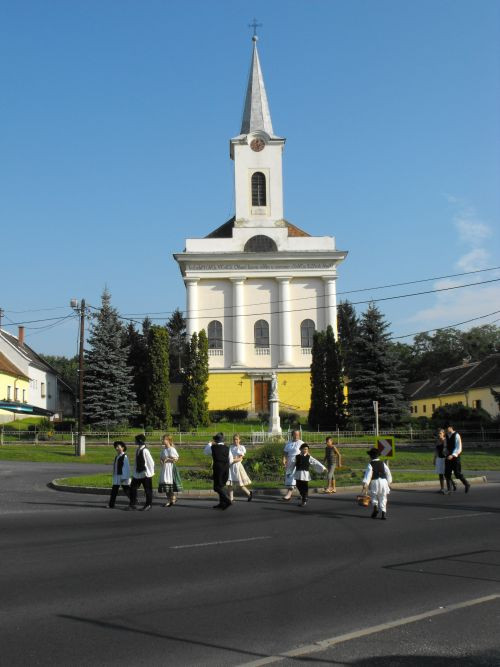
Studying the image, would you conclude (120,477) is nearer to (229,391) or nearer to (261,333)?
(229,391)

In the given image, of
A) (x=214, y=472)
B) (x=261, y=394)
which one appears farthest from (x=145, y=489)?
(x=261, y=394)

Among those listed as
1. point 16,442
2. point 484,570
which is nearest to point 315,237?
point 16,442

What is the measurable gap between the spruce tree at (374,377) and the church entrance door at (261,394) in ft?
34.3

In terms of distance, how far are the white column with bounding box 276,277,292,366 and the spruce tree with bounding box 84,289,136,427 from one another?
45.1 feet

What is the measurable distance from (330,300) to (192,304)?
35.9ft

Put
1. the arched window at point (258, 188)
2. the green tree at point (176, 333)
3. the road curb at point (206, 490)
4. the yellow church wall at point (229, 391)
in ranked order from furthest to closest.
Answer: the green tree at point (176, 333)
the arched window at point (258, 188)
the yellow church wall at point (229, 391)
the road curb at point (206, 490)

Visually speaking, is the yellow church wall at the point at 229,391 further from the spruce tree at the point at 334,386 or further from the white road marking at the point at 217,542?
the white road marking at the point at 217,542

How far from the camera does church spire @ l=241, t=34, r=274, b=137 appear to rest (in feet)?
205

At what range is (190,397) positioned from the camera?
50.3m

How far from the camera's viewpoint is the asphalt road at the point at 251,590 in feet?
18.9

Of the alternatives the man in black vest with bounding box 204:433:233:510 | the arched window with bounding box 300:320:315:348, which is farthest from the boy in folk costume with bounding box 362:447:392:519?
the arched window with bounding box 300:320:315:348

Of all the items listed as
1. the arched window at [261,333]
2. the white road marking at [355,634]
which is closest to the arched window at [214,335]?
the arched window at [261,333]

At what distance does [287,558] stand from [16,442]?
106 feet

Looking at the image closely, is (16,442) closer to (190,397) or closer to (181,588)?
(190,397)
